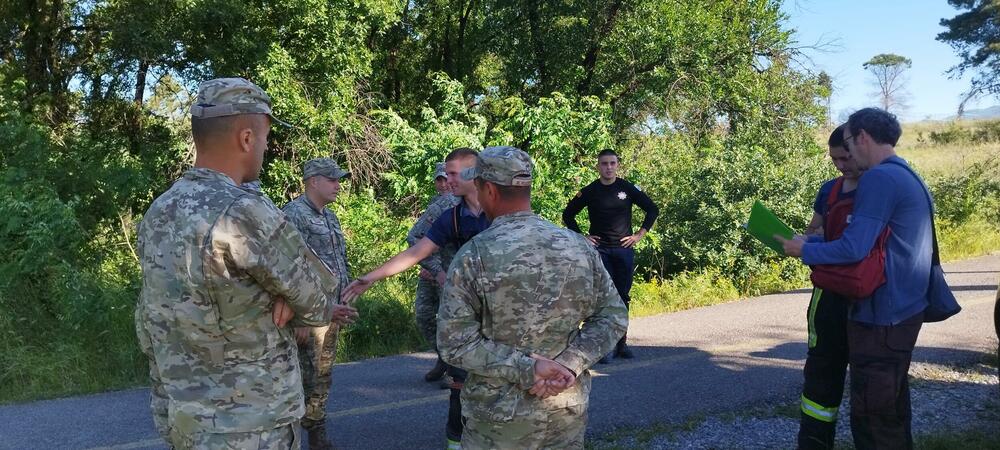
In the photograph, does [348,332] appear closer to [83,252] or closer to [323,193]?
[323,193]

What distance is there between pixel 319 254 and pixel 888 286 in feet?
11.6

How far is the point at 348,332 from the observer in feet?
26.0

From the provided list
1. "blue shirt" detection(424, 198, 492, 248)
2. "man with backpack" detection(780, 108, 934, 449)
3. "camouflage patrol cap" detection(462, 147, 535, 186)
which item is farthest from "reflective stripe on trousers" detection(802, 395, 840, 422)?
"camouflage patrol cap" detection(462, 147, 535, 186)

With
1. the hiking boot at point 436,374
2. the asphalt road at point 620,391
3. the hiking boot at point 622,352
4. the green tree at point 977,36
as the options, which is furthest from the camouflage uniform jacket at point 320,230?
the green tree at point 977,36

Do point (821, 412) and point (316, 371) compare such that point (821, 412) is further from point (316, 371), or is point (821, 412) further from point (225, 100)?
point (225, 100)

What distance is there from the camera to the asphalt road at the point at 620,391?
5.20 m

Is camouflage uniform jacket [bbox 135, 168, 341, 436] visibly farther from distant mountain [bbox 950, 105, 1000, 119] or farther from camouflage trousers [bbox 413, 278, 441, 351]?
distant mountain [bbox 950, 105, 1000, 119]

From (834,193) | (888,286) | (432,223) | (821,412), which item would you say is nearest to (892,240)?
(888,286)

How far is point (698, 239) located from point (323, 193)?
8521 millimetres

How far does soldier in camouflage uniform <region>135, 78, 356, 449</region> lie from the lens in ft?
7.98

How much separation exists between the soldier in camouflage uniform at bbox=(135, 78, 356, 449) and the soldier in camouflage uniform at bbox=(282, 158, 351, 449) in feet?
6.85

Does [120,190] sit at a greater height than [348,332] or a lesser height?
greater

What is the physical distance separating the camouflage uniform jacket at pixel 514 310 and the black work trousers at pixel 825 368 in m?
1.86

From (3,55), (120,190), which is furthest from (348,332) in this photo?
(3,55)
